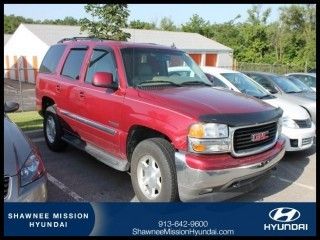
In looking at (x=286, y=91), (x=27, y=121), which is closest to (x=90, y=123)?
(x=27, y=121)

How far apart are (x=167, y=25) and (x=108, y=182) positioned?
2496 inches

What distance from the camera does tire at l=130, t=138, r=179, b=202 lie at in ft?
14.0

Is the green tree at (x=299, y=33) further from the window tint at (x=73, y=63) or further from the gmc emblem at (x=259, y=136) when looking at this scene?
the gmc emblem at (x=259, y=136)

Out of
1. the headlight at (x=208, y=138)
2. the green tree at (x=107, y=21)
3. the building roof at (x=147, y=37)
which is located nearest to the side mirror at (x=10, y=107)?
the headlight at (x=208, y=138)

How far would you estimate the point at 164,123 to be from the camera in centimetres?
435

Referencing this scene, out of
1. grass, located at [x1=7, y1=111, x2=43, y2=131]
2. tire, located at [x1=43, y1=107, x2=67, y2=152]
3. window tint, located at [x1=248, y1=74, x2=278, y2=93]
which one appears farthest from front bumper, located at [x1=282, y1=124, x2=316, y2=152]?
grass, located at [x1=7, y1=111, x2=43, y2=131]

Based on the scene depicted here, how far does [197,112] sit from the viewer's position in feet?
13.9

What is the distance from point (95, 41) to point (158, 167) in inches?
105

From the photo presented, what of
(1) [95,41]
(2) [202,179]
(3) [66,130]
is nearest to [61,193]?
(3) [66,130]

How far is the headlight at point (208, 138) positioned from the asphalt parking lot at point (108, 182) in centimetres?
121

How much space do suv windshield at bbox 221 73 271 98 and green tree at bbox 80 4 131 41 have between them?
34.1 ft

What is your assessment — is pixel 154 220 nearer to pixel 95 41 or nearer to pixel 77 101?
pixel 77 101

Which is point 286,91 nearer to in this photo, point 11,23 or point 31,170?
point 31,170

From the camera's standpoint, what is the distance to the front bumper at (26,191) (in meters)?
3.44
